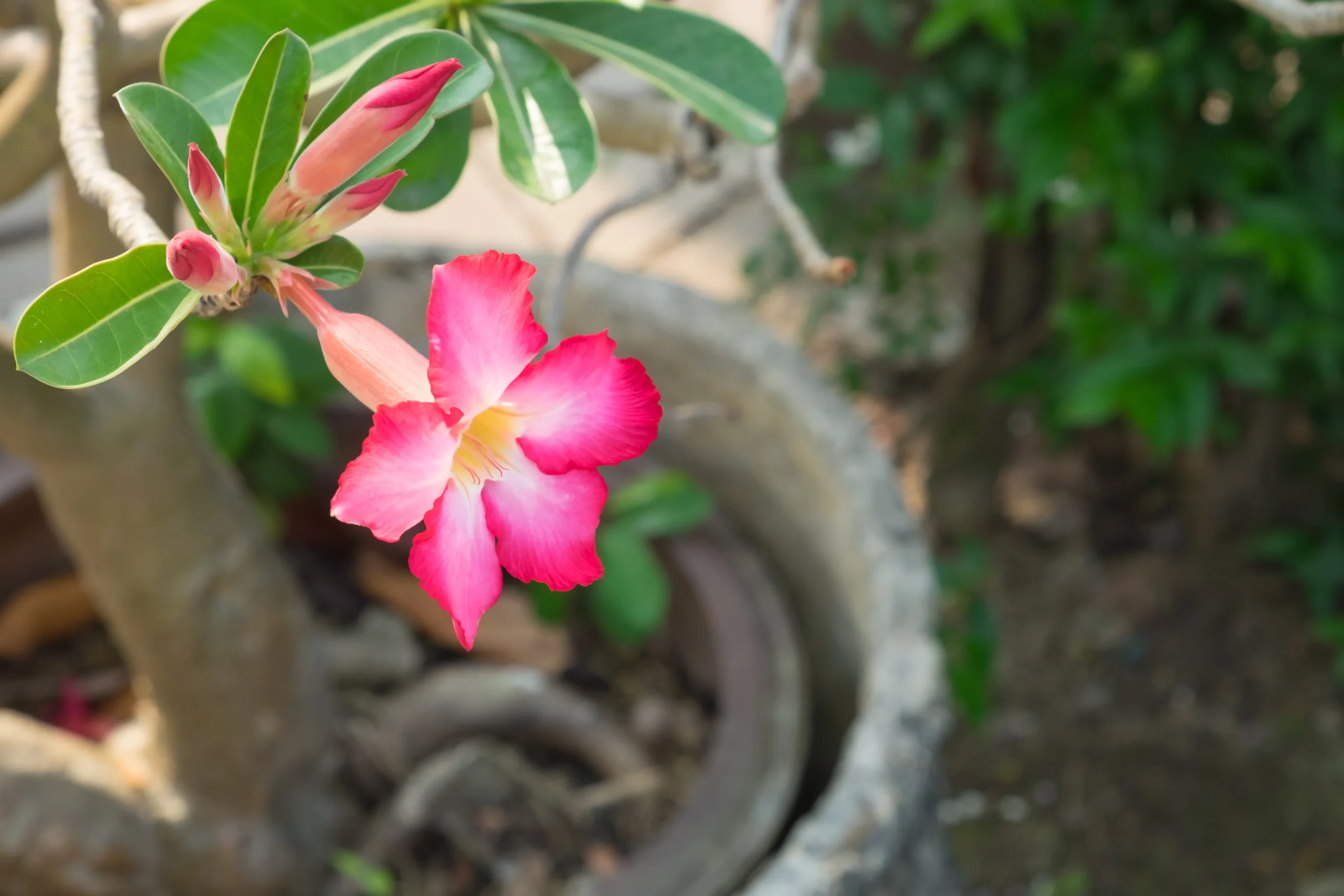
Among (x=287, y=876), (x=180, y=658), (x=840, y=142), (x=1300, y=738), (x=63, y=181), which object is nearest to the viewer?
(x=63, y=181)

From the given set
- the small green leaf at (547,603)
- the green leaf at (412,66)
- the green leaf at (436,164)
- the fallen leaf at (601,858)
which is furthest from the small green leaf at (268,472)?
the green leaf at (412,66)

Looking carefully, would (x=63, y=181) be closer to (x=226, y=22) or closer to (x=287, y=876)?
(x=226, y=22)

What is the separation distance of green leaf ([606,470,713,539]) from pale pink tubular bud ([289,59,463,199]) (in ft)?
2.45

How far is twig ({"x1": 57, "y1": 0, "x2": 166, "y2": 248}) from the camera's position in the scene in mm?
379

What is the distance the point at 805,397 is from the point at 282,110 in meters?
0.73

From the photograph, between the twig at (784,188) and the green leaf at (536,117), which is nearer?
the green leaf at (536,117)

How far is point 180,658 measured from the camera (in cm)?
91

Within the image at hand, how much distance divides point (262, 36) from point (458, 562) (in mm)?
252

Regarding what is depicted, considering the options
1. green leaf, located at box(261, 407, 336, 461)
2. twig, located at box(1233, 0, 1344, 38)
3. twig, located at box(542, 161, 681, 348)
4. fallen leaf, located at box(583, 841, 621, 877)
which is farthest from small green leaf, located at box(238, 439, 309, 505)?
twig, located at box(1233, 0, 1344, 38)

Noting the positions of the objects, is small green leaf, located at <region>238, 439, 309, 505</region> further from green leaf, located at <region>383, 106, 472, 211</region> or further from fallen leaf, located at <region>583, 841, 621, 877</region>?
green leaf, located at <region>383, 106, 472, 211</region>

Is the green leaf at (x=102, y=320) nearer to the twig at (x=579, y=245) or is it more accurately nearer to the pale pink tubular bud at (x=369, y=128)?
the pale pink tubular bud at (x=369, y=128)

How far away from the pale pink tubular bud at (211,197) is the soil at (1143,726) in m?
1.14

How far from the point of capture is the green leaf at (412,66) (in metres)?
0.41

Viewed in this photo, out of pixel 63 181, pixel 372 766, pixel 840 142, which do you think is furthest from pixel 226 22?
pixel 840 142
